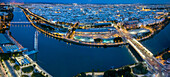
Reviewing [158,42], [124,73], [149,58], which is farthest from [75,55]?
[158,42]

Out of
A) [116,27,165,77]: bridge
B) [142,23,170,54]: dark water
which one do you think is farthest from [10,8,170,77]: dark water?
[116,27,165,77]: bridge

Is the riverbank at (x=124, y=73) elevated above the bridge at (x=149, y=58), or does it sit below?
below

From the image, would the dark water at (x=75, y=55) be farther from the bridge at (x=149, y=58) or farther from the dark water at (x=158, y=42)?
the bridge at (x=149, y=58)

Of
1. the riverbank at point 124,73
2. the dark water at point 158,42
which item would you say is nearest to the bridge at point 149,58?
the riverbank at point 124,73

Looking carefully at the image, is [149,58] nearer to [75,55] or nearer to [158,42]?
[158,42]

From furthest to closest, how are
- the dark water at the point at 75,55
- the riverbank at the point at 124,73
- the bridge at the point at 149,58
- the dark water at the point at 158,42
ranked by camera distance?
the dark water at the point at 158,42 < the dark water at the point at 75,55 < the bridge at the point at 149,58 < the riverbank at the point at 124,73

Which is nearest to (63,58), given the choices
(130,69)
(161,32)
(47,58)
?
(47,58)

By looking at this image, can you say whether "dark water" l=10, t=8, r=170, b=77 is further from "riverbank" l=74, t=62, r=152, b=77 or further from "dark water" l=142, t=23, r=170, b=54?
"riverbank" l=74, t=62, r=152, b=77

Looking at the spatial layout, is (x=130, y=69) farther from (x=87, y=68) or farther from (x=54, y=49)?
(x=54, y=49)
